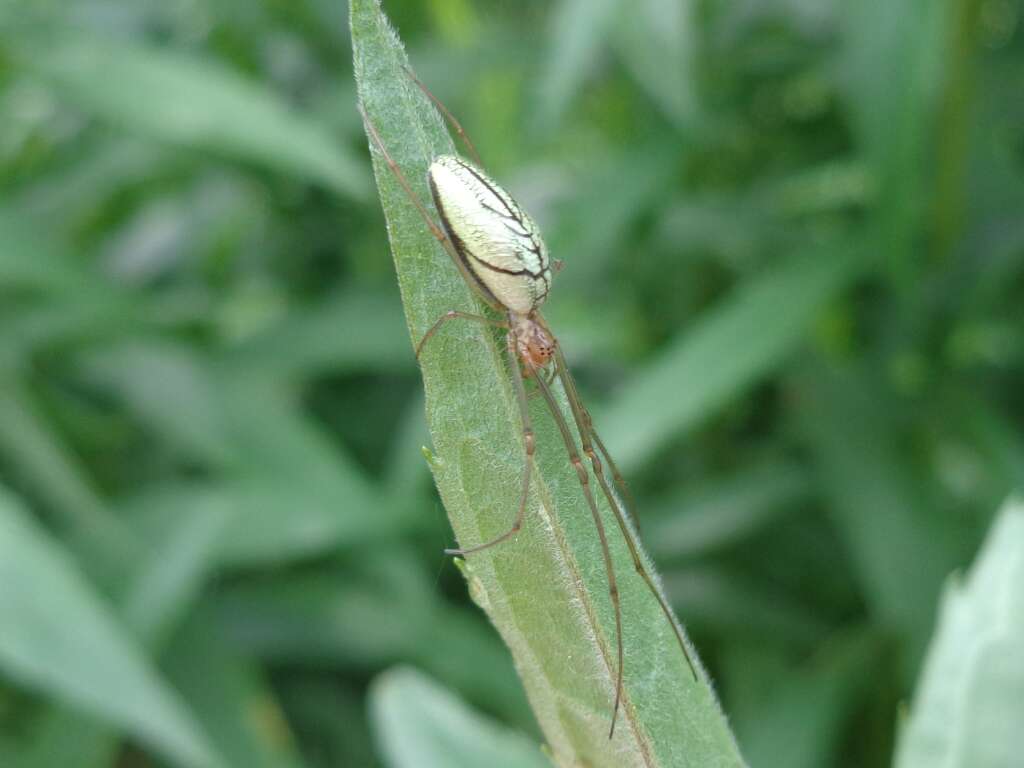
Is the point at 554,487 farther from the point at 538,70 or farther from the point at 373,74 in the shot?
the point at 538,70

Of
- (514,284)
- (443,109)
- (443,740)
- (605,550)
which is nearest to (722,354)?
(514,284)

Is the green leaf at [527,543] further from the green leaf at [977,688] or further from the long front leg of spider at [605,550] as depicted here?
the green leaf at [977,688]

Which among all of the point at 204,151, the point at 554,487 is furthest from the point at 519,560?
the point at 204,151

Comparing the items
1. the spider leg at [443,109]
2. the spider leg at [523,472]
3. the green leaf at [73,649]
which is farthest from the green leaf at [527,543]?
the green leaf at [73,649]

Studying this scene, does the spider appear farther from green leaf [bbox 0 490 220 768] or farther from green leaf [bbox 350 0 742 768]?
green leaf [bbox 0 490 220 768]

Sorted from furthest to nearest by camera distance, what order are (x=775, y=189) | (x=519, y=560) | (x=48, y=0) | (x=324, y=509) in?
(x=775, y=189)
(x=48, y=0)
(x=324, y=509)
(x=519, y=560)

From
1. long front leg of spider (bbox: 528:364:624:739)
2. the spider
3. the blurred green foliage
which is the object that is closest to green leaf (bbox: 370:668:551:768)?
the spider

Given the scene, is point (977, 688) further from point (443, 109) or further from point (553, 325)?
point (553, 325)

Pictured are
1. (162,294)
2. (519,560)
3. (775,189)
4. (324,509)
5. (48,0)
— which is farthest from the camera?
(162,294)
